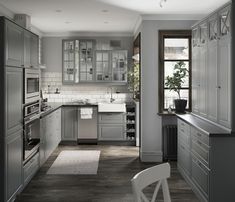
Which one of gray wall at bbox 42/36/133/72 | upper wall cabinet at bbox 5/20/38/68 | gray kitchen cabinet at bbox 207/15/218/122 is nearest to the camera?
upper wall cabinet at bbox 5/20/38/68

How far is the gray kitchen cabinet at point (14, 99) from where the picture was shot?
4203mm

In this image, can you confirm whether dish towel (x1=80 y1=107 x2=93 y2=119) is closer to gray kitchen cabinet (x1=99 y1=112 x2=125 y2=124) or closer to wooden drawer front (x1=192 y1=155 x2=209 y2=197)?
gray kitchen cabinet (x1=99 y1=112 x2=125 y2=124)

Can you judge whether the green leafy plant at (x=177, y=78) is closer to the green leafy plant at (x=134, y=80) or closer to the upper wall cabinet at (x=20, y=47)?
the green leafy plant at (x=134, y=80)

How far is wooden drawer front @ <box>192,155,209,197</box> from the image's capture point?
420 centimetres

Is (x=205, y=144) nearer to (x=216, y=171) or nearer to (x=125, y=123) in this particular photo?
(x=216, y=171)

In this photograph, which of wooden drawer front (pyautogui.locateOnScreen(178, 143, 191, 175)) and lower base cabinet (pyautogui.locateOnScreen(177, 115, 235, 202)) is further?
wooden drawer front (pyautogui.locateOnScreen(178, 143, 191, 175))

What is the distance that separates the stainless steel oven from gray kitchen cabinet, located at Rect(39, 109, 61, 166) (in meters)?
→ 0.32

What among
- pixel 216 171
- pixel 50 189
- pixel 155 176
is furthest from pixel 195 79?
pixel 155 176

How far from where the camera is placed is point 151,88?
6.83 m

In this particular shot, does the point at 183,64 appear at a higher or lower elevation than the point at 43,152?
higher

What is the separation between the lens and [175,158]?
6.95m

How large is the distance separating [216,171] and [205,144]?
0.36 meters

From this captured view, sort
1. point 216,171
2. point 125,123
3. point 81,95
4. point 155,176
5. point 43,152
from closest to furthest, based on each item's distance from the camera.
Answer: point 155,176, point 216,171, point 43,152, point 125,123, point 81,95

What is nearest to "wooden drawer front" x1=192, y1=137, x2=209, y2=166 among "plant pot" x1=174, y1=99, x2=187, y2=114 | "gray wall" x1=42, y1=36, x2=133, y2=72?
"plant pot" x1=174, y1=99, x2=187, y2=114
